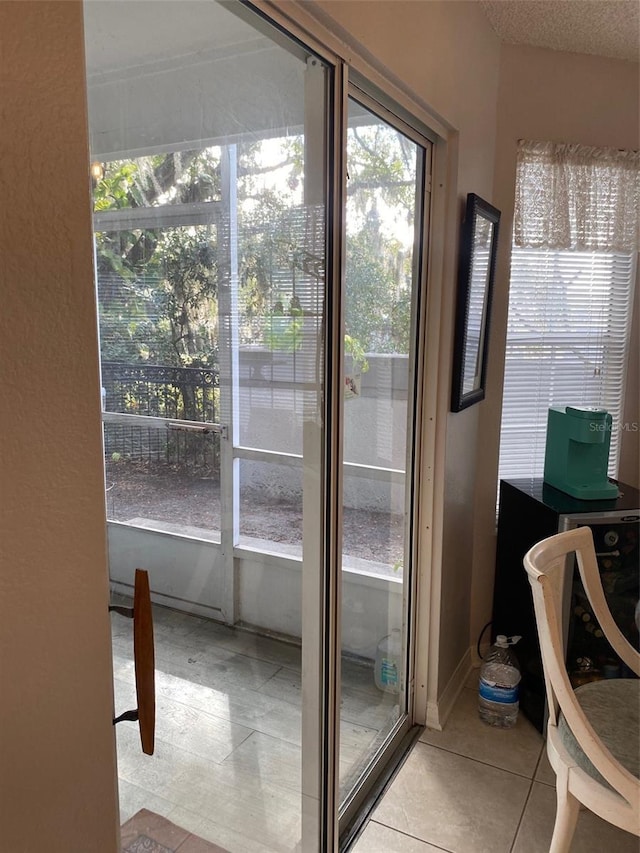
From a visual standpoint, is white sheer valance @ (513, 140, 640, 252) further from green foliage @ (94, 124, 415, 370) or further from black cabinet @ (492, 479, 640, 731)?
black cabinet @ (492, 479, 640, 731)

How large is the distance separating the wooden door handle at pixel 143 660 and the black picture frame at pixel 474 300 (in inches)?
62.4

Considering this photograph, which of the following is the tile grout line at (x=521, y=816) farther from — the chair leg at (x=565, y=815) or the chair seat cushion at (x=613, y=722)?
the chair seat cushion at (x=613, y=722)

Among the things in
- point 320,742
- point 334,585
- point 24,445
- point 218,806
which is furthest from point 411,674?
point 24,445

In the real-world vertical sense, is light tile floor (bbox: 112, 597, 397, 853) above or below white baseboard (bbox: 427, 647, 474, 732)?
above

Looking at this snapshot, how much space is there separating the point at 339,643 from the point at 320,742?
0.86 ft

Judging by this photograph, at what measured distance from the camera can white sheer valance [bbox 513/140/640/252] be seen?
2.63 metres

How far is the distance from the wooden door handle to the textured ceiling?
2231 mm

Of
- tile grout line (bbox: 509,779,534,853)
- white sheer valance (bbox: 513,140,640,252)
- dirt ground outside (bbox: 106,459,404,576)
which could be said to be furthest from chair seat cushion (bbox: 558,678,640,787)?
white sheer valance (bbox: 513,140,640,252)

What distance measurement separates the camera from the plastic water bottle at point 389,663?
2.20 metres

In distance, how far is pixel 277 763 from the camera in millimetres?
1632

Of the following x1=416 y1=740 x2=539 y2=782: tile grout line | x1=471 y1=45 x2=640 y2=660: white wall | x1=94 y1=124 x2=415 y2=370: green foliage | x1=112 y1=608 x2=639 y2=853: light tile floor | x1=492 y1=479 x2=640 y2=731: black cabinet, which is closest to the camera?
x1=94 y1=124 x2=415 y2=370: green foliage

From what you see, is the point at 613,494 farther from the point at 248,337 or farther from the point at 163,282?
the point at 163,282

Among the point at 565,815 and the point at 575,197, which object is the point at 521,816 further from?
the point at 575,197

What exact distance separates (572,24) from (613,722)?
2.33m
